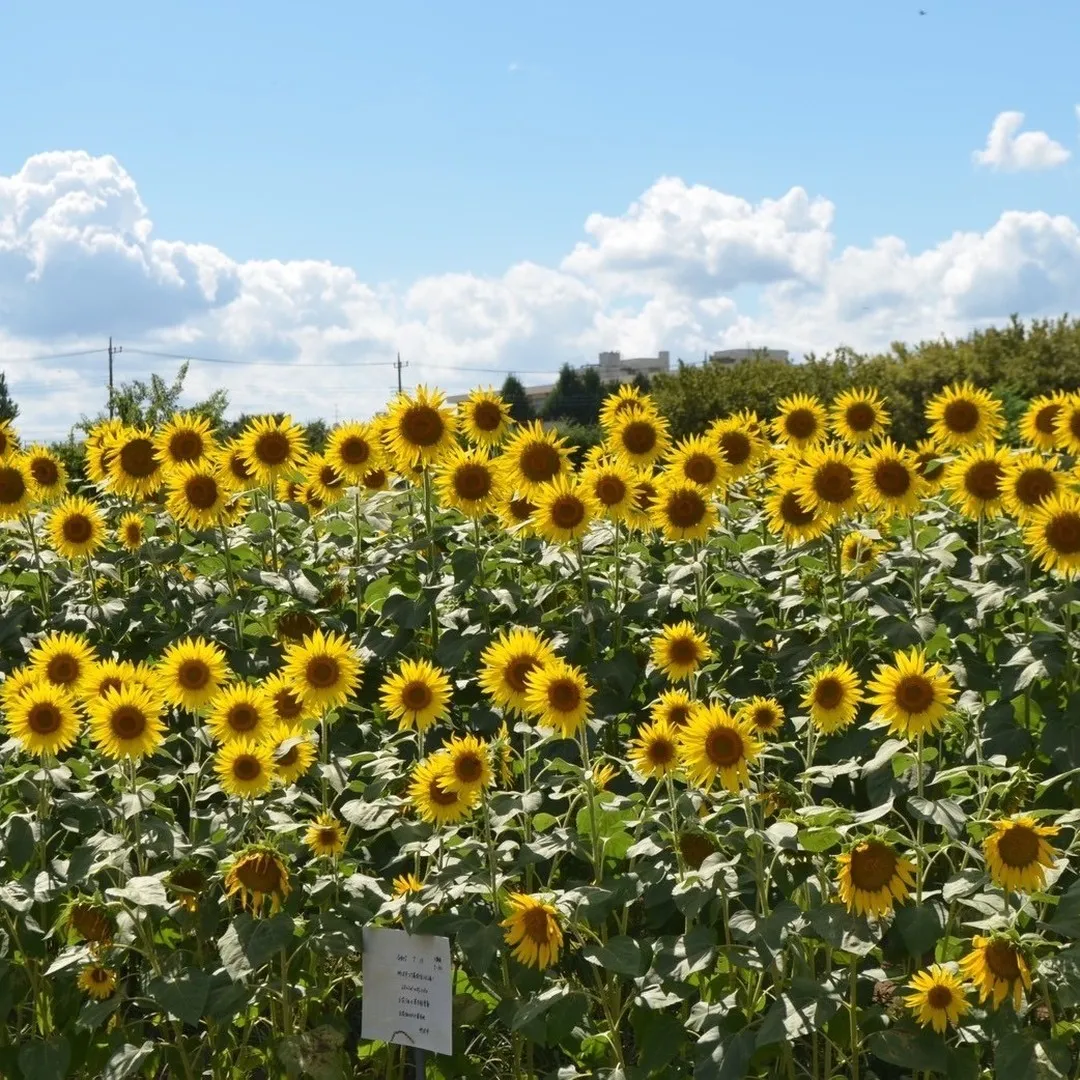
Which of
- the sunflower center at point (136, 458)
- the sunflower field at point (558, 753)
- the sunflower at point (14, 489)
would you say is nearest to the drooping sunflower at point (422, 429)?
the sunflower field at point (558, 753)

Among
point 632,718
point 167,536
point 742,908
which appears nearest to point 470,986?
point 742,908

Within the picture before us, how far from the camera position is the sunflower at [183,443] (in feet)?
18.7

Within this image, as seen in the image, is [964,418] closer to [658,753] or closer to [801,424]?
[801,424]

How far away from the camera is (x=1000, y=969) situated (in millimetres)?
3254

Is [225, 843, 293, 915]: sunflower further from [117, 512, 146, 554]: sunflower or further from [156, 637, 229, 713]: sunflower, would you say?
[117, 512, 146, 554]: sunflower

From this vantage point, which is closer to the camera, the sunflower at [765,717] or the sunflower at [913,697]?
the sunflower at [913,697]

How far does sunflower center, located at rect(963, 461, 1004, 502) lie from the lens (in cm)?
498

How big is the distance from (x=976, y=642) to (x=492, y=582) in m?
1.66

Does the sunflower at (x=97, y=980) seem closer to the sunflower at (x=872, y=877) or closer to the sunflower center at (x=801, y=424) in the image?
the sunflower at (x=872, y=877)

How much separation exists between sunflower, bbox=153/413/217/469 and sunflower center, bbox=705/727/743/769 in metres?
2.85

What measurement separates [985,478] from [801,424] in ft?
3.72

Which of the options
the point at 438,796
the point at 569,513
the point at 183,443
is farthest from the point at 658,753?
the point at 183,443

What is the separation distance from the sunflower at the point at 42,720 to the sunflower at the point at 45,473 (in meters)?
1.98

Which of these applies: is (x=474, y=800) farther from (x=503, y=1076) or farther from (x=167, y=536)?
(x=167, y=536)
